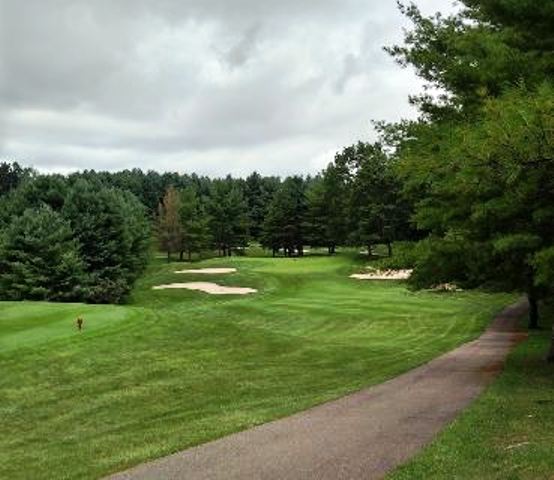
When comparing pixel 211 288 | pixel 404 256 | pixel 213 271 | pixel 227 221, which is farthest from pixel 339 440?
pixel 227 221

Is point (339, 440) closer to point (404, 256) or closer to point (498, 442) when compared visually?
point (498, 442)

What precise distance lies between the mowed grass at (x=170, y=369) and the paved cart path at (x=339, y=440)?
62cm

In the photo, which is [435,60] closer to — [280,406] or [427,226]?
[427,226]

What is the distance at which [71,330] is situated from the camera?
24750mm

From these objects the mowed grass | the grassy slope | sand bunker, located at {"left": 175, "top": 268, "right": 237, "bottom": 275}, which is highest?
sand bunker, located at {"left": 175, "top": 268, "right": 237, "bottom": 275}

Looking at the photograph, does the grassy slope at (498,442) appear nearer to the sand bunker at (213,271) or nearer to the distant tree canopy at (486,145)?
the distant tree canopy at (486,145)

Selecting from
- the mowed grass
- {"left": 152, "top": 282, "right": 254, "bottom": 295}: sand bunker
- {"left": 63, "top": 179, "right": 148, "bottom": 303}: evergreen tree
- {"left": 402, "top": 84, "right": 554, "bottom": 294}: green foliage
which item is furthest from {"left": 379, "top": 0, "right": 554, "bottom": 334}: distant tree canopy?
{"left": 63, "top": 179, "right": 148, "bottom": 303}: evergreen tree

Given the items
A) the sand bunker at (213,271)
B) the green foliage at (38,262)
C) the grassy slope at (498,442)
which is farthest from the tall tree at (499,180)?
the sand bunker at (213,271)

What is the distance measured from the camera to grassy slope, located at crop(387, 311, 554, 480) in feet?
29.9

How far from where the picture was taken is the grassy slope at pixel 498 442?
9.10 metres

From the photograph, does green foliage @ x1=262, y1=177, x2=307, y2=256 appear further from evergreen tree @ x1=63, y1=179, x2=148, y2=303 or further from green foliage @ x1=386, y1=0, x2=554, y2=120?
green foliage @ x1=386, y1=0, x2=554, y2=120

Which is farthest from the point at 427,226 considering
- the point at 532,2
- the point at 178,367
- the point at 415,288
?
the point at 178,367

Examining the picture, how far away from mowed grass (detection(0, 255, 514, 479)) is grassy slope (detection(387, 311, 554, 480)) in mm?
3401

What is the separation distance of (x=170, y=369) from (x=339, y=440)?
10.5 m
